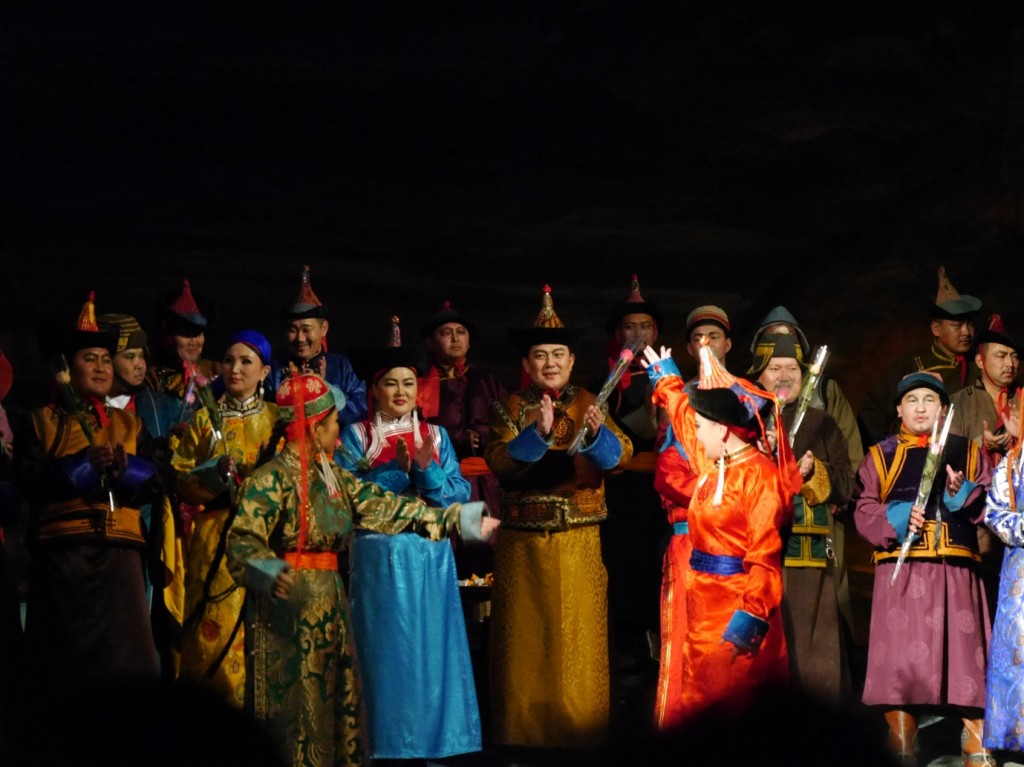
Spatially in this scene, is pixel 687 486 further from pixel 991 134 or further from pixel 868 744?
pixel 991 134

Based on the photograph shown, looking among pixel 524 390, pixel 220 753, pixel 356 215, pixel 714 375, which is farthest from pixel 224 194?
pixel 220 753

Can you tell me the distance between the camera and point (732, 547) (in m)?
4.73

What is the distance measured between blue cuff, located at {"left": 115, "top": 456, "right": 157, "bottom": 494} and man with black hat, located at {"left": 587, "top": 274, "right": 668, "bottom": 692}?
7.57 ft

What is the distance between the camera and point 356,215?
32.8 ft

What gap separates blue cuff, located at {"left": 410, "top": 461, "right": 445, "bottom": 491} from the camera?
5855 mm

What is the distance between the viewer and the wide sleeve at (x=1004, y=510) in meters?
5.53

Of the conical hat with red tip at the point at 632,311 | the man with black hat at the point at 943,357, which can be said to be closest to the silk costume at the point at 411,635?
the conical hat with red tip at the point at 632,311

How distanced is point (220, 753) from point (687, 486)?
3639mm

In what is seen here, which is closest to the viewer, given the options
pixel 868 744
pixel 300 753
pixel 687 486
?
pixel 868 744

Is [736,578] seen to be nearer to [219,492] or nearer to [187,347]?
[219,492]

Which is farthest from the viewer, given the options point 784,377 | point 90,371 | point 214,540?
point 784,377

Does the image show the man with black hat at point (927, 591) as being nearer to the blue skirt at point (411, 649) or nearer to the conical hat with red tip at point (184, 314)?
the blue skirt at point (411, 649)

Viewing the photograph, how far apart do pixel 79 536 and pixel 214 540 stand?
0.55 metres

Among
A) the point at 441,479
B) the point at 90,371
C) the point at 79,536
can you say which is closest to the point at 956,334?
the point at 441,479
